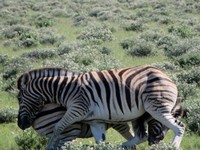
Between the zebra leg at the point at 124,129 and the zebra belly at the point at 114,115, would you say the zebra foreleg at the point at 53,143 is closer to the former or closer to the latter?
the zebra belly at the point at 114,115

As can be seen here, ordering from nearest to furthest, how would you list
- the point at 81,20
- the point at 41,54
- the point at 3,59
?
the point at 3,59 < the point at 41,54 < the point at 81,20

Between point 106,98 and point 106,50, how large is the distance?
1044 centimetres

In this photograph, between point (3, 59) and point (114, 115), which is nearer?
point (114, 115)

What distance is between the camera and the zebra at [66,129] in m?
6.67

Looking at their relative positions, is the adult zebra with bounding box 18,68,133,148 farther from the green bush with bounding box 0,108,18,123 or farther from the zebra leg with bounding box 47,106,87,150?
the green bush with bounding box 0,108,18,123

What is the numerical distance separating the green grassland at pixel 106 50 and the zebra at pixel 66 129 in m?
0.27

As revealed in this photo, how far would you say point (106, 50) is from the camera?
1689cm

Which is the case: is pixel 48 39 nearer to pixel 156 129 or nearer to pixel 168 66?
pixel 168 66

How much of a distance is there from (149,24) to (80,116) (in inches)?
776

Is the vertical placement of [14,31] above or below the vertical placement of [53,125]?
below

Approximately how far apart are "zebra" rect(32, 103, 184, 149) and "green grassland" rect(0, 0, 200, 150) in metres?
0.27

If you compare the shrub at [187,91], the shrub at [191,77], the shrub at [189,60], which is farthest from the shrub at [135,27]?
the shrub at [187,91]

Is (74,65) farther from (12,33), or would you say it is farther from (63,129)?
(12,33)

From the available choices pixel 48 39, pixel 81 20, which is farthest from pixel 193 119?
pixel 81 20
